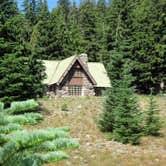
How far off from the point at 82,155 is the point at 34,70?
1386cm

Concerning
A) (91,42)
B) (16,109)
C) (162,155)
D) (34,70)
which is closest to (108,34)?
(91,42)

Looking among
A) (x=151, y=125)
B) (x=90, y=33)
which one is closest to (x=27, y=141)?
(x=151, y=125)

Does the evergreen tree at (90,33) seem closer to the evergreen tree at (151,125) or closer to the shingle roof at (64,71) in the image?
the shingle roof at (64,71)

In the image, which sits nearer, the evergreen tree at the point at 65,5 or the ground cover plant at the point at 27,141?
the ground cover plant at the point at 27,141

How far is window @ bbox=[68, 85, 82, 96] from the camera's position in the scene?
45.2 metres

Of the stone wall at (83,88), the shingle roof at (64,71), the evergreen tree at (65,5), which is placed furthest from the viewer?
the evergreen tree at (65,5)

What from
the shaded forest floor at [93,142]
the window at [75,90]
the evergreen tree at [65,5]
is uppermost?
the evergreen tree at [65,5]

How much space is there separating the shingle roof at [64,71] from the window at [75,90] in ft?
6.14

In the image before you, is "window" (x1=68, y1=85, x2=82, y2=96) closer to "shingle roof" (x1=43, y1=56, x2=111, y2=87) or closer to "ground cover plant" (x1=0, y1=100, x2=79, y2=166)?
"shingle roof" (x1=43, y1=56, x2=111, y2=87)

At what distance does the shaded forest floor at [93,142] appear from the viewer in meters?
21.2

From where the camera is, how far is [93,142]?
81.7ft

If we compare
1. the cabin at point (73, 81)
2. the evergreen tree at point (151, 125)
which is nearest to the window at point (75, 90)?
the cabin at point (73, 81)

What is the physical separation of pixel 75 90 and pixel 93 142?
820 inches

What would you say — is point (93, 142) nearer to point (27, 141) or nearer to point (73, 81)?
point (73, 81)
